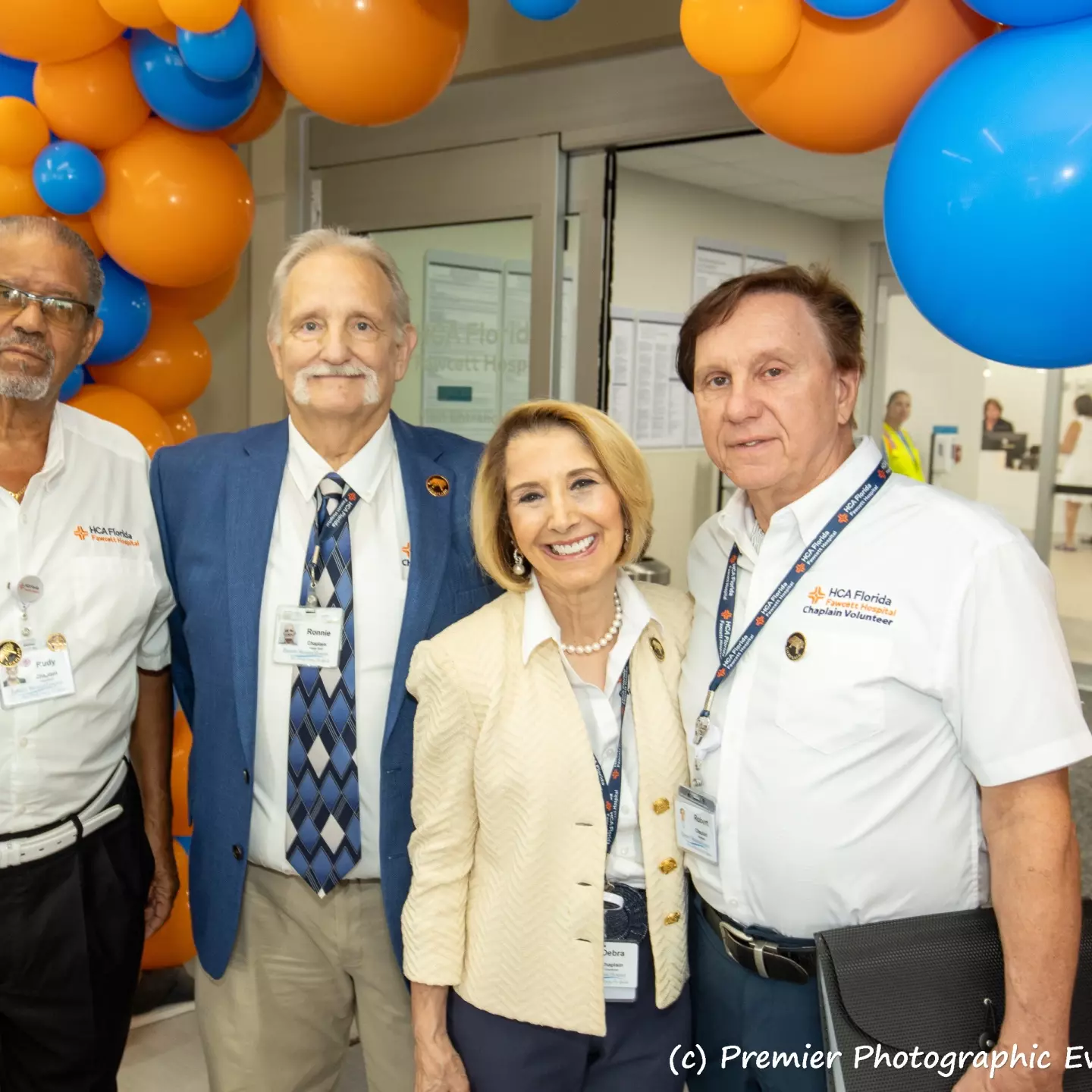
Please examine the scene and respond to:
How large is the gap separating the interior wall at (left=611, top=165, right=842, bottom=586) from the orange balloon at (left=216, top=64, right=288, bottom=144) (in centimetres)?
165

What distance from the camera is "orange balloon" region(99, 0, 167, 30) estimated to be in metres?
2.16

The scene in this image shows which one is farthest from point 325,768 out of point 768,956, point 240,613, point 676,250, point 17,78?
point 676,250

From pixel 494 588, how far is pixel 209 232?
1.36 m

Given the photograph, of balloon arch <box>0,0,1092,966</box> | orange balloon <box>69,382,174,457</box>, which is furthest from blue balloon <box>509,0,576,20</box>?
orange balloon <box>69,382,174,457</box>

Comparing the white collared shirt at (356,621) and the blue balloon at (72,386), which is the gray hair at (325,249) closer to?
the white collared shirt at (356,621)

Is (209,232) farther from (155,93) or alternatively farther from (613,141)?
(613,141)

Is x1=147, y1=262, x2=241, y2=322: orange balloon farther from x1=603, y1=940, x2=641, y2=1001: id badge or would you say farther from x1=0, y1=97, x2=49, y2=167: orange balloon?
x1=603, y1=940, x2=641, y2=1001: id badge

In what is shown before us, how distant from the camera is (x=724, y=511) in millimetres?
1736

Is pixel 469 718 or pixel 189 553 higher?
pixel 189 553

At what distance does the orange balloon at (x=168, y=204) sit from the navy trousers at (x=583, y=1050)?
194 cm

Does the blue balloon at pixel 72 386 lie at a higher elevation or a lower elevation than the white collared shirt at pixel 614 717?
higher

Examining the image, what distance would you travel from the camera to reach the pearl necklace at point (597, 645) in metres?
1.63


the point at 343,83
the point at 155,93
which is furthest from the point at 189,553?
the point at 155,93

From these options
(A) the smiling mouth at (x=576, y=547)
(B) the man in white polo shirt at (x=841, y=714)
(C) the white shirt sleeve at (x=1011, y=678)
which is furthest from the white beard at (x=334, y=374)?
(C) the white shirt sleeve at (x=1011, y=678)
